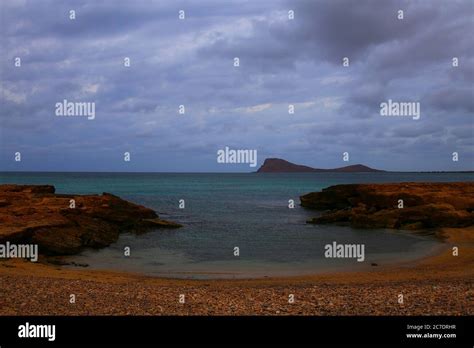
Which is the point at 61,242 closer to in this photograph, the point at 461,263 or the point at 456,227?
the point at 461,263

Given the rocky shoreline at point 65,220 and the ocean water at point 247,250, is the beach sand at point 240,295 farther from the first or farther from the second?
the rocky shoreline at point 65,220

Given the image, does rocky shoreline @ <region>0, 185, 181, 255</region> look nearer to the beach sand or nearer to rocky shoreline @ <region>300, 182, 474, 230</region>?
the beach sand

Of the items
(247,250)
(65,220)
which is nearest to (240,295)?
(247,250)

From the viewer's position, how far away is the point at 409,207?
158ft

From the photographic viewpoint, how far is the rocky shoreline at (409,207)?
44.8 m

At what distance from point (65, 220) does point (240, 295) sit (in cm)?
2229

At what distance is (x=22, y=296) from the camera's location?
641 inches

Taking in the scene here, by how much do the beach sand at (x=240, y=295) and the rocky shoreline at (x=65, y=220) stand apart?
649 cm

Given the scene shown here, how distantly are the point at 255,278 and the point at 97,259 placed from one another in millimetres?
12015

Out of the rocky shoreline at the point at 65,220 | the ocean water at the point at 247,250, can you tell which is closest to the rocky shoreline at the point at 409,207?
the ocean water at the point at 247,250

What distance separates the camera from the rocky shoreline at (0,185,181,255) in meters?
30.4

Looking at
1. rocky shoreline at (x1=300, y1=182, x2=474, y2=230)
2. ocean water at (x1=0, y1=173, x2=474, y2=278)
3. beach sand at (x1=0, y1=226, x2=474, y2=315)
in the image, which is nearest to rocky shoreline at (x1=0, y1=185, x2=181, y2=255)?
ocean water at (x1=0, y1=173, x2=474, y2=278)

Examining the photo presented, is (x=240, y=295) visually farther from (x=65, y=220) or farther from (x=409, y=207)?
(x=409, y=207)
